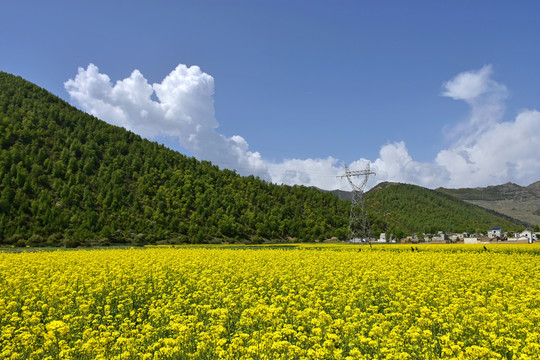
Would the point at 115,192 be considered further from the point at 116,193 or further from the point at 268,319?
the point at 268,319

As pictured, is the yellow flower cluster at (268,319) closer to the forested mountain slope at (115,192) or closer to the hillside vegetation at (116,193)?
the hillside vegetation at (116,193)

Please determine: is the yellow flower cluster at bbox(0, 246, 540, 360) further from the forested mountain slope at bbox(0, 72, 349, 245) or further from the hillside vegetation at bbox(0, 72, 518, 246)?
the forested mountain slope at bbox(0, 72, 349, 245)

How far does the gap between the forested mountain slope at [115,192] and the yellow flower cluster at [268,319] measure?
5808 centimetres

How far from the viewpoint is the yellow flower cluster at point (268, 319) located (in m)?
7.12

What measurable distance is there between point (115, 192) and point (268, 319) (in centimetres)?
10049

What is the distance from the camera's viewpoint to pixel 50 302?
40.7ft

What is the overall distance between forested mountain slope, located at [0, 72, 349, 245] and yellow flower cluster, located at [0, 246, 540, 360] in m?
58.1

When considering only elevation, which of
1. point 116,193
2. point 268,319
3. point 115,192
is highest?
point 115,192

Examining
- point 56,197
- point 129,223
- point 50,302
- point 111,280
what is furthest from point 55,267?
point 56,197

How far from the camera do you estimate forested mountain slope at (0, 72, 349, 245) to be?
8112 cm

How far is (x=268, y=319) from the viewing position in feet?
27.5

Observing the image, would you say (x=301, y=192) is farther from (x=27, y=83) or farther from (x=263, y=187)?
(x=27, y=83)

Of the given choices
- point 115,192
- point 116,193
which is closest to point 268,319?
point 116,193

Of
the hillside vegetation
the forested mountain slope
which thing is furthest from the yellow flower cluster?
the forested mountain slope
